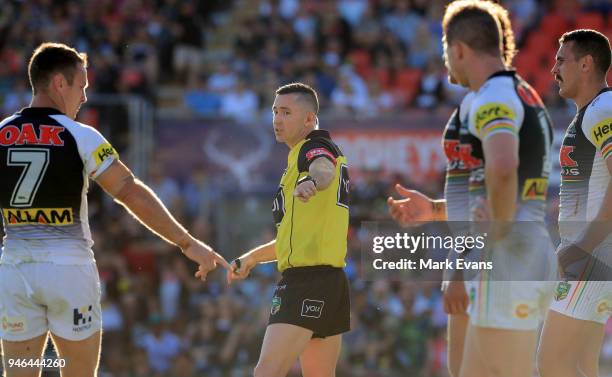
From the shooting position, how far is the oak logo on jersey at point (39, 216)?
6117mm

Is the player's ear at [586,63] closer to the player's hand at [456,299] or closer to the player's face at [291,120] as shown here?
the player's face at [291,120]

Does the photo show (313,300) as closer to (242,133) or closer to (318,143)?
(318,143)

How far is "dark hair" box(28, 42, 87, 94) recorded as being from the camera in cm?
636

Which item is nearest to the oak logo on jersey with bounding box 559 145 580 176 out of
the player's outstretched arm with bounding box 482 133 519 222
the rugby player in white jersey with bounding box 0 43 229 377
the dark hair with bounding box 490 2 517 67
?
the dark hair with bounding box 490 2 517 67

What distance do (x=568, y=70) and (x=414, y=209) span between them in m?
1.41

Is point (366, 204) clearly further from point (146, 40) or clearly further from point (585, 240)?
point (585, 240)

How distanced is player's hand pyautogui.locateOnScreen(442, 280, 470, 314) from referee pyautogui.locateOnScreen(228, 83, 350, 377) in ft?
4.84

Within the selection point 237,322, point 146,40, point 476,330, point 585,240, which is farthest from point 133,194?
point 146,40

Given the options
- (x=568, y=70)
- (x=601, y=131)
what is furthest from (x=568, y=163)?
(x=568, y=70)

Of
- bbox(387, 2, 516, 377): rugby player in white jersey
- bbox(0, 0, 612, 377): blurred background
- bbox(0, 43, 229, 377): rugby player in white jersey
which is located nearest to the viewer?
bbox(387, 2, 516, 377): rugby player in white jersey

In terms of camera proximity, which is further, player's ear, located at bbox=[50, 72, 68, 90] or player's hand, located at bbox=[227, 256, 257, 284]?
player's hand, located at bbox=[227, 256, 257, 284]

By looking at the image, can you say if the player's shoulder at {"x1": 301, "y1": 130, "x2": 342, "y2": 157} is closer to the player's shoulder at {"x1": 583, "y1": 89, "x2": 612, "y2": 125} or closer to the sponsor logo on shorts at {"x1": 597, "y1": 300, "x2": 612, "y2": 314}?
the player's shoulder at {"x1": 583, "y1": 89, "x2": 612, "y2": 125}

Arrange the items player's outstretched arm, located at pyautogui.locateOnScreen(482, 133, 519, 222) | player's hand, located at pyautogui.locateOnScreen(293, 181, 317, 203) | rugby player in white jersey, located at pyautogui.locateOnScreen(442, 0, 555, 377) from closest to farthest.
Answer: player's outstretched arm, located at pyautogui.locateOnScreen(482, 133, 519, 222), rugby player in white jersey, located at pyautogui.locateOnScreen(442, 0, 555, 377), player's hand, located at pyautogui.locateOnScreen(293, 181, 317, 203)

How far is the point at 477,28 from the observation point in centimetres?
533
